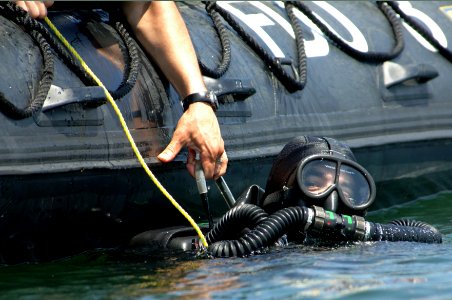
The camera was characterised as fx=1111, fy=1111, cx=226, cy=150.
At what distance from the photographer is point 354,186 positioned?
4.57 meters

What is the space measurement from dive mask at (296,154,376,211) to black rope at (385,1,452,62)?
87.1 inches

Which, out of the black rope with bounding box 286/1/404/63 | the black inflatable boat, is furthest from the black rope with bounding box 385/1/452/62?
the black rope with bounding box 286/1/404/63

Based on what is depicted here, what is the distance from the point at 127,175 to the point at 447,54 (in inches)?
101

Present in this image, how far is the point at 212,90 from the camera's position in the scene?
5.22 meters

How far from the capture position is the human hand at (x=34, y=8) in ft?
15.6

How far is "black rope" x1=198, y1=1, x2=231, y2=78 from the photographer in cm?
527

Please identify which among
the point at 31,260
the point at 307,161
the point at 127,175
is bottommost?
the point at 31,260

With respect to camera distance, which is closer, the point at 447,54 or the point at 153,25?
the point at 153,25

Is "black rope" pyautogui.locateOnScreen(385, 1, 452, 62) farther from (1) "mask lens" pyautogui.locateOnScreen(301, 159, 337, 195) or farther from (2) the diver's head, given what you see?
(1) "mask lens" pyautogui.locateOnScreen(301, 159, 337, 195)

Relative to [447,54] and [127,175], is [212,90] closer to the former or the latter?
[127,175]

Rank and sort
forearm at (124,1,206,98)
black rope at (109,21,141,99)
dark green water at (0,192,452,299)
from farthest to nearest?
forearm at (124,1,206,98), black rope at (109,21,141,99), dark green water at (0,192,452,299)

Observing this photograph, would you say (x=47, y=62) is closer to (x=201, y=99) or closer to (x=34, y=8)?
(x=34, y=8)

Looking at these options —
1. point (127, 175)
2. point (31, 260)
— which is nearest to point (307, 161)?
point (127, 175)

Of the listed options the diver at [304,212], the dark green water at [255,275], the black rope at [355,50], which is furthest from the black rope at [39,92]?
the black rope at [355,50]
